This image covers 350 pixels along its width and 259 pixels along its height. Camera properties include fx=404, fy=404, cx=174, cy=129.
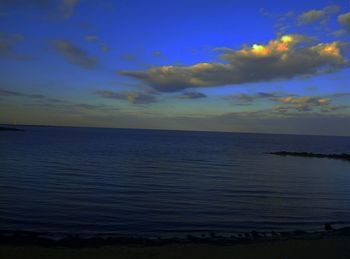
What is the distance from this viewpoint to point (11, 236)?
47.5ft

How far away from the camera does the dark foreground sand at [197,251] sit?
489 inches

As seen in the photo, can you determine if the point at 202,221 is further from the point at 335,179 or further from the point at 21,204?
the point at 335,179

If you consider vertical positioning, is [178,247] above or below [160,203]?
above

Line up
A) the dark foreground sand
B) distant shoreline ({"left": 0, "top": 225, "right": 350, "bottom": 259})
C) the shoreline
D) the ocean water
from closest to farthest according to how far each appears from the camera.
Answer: the dark foreground sand, distant shoreline ({"left": 0, "top": 225, "right": 350, "bottom": 259}), the shoreline, the ocean water

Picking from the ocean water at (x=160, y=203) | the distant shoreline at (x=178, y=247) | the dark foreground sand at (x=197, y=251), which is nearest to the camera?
the dark foreground sand at (x=197, y=251)

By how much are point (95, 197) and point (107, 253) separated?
38.5ft

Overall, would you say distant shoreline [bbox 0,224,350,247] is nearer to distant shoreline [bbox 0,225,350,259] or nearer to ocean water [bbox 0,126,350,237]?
distant shoreline [bbox 0,225,350,259]

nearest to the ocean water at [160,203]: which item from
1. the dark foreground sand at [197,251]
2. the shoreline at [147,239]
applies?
the shoreline at [147,239]

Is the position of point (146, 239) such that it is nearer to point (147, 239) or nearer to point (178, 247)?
point (147, 239)

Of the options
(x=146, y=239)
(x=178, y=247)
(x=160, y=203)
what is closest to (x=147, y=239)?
(x=146, y=239)

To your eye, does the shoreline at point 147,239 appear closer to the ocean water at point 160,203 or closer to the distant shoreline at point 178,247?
the distant shoreline at point 178,247

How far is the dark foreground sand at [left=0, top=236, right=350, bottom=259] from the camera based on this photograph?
12414 millimetres

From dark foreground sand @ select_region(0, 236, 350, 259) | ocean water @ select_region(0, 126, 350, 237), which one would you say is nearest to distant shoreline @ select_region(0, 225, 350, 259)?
dark foreground sand @ select_region(0, 236, 350, 259)

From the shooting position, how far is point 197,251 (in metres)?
13.4
